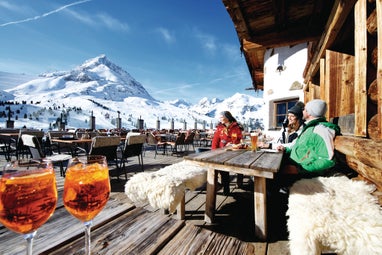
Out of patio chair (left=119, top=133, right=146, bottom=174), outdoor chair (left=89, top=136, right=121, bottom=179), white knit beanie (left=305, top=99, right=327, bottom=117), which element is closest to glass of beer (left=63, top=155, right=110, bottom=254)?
white knit beanie (left=305, top=99, right=327, bottom=117)

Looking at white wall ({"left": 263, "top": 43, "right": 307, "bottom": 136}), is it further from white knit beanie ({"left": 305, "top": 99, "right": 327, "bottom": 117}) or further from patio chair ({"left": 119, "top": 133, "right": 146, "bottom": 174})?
patio chair ({"left": 119, "top": 133, "right": 146, "bottom": 174})

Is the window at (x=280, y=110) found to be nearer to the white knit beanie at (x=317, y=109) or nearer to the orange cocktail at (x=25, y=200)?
the white knit beanie at (x=317, y=109)

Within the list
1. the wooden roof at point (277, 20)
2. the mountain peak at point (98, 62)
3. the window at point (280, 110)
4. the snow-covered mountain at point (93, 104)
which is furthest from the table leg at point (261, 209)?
the mountain peak at point (98, 62)

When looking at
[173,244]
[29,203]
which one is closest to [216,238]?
[173,244]

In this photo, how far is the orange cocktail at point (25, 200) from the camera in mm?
454

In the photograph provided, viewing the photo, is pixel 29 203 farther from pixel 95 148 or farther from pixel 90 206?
pixel 95 148

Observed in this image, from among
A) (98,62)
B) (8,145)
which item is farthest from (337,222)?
(98,62)

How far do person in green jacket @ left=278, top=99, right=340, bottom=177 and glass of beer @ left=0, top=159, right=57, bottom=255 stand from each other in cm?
222

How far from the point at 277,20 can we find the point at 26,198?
487 centimetres

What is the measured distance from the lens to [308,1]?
353 cm

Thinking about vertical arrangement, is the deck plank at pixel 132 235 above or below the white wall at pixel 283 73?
below

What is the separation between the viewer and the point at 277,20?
3988mm

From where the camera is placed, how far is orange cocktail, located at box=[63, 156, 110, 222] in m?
0.54

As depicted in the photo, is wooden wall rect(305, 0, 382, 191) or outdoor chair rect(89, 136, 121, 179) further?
outdoor chair rect(89, 136, 121, 179)
